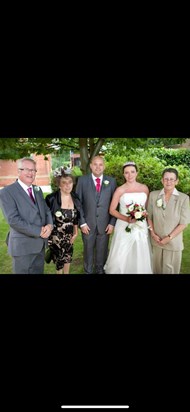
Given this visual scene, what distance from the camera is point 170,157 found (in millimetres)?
5926

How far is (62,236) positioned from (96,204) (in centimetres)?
58

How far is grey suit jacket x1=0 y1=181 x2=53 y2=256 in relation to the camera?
10.4 feet


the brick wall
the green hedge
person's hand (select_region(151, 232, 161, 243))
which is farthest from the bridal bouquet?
the green hedge

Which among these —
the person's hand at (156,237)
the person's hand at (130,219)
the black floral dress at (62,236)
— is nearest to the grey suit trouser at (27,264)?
the black floral dress at (62,236)

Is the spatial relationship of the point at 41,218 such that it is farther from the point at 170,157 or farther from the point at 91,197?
the point at 170,157

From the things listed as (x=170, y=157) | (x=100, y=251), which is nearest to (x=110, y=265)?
(x=100, y=251)

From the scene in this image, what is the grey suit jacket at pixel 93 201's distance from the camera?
3.73m

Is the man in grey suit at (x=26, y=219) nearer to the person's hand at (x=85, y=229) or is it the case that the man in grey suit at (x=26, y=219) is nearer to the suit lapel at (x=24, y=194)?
the suit lapel at (x=24, y=194)

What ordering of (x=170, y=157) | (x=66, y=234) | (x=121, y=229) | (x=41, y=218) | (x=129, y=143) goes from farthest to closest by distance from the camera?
(x=170, y=157), (x=129, y=143), (x=121, y=229), (x=66, y=234), (x=41, y=218)

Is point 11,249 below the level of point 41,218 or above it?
below

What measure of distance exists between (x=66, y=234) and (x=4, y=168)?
1.65 metres

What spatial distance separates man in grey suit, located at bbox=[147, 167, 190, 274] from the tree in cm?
Result: 105

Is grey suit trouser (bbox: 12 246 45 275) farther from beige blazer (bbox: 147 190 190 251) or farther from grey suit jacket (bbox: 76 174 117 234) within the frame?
beige blazer (bbox: 147 190 190 251)

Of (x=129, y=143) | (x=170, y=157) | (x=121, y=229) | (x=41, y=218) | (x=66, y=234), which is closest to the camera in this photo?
(x=41, y=218)
